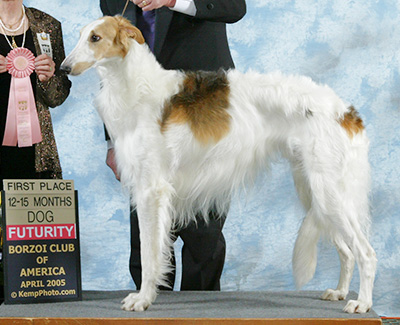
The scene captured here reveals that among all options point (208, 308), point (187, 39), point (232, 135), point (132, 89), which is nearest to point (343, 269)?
point (208, 308)

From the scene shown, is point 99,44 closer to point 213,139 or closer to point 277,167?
point 213,139

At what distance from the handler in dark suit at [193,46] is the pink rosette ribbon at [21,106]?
470 mm

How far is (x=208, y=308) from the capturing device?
2.95 metres

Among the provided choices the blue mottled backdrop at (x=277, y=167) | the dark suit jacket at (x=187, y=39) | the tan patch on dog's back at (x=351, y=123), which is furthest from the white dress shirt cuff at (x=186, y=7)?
the blue mottled backdrop at (x=277, y=167)

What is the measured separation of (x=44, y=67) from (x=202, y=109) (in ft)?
3.10

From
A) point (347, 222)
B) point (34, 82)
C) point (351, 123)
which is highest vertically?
point (34, 82)

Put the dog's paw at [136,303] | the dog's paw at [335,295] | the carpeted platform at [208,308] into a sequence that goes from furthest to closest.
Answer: the dog's paw at [335,295] → the dog's paw at [136,303] → the carpeted platform at [208,308]

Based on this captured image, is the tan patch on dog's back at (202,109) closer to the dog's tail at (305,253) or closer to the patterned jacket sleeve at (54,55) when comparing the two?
the dog's tail at (305,253)

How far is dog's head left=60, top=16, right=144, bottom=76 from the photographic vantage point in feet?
9.23

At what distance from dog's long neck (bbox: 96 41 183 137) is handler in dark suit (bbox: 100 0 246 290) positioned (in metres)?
0.29

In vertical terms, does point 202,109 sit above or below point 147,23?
below

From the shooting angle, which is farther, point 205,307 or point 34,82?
point 34,82

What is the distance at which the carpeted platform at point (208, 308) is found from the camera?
2.77 meters

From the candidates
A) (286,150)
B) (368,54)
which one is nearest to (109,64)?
(286,150)
